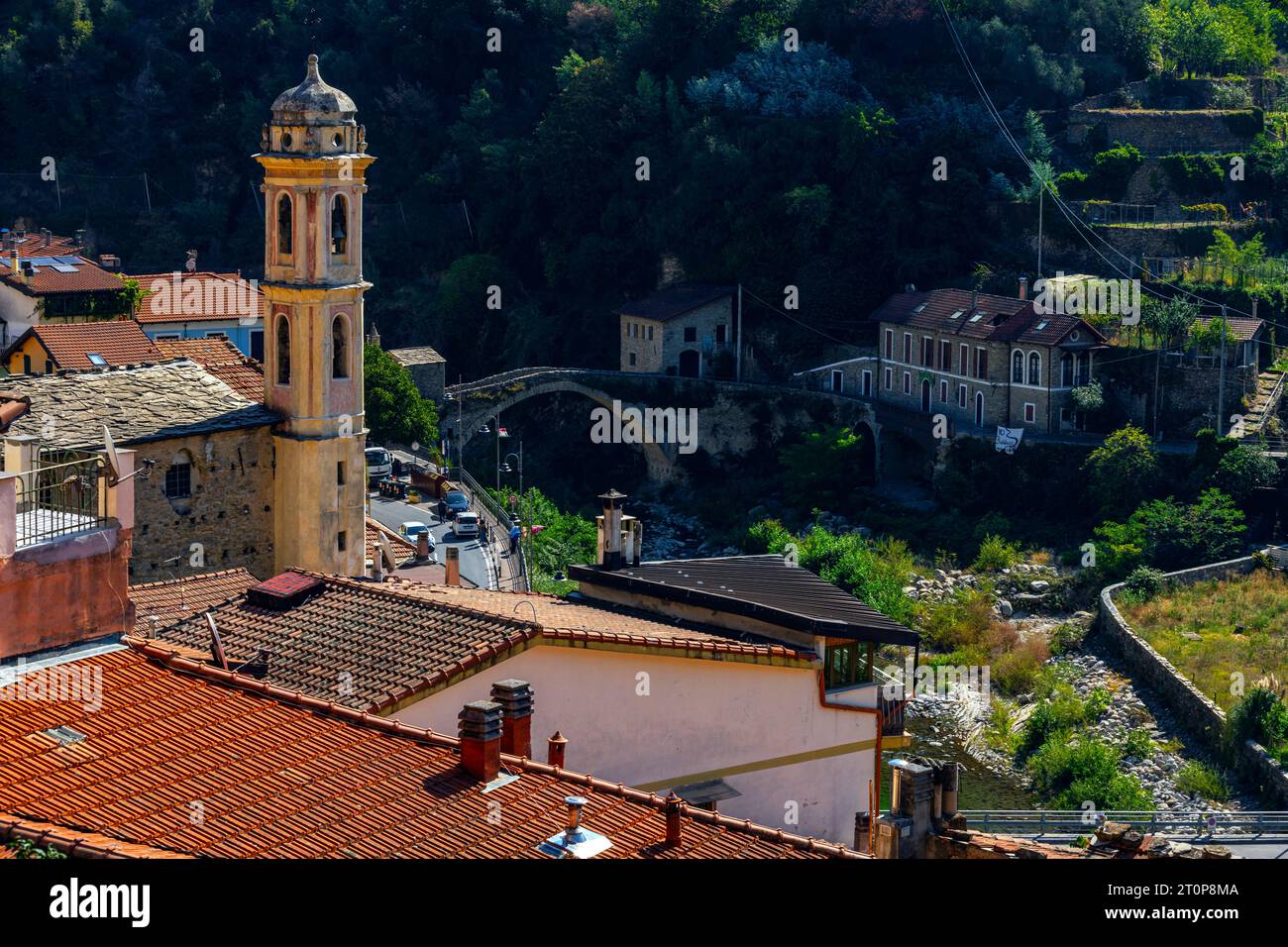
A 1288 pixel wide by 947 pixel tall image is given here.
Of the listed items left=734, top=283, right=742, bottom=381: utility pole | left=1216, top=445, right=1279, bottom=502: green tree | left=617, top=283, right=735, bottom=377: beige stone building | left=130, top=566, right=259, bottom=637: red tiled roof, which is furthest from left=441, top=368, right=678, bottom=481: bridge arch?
left=130, top=566, right=259, bottom=637: red tiled roof

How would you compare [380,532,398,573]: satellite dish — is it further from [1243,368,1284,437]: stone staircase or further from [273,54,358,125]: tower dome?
[1243,368,1284,437]: stone staircase

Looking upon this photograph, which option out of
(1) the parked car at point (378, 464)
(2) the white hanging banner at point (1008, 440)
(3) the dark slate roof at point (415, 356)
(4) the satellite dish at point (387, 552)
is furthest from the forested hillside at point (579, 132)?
(4) the satellite dish at point (387, 552)

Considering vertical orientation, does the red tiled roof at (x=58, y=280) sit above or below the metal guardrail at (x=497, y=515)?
above

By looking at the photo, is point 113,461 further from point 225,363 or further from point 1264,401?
point 1264,401

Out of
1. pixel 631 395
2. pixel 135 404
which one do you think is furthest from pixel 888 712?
pixel 631 395

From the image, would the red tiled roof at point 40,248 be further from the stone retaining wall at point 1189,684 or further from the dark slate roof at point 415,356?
the stone retaining wall at point 1189,684
